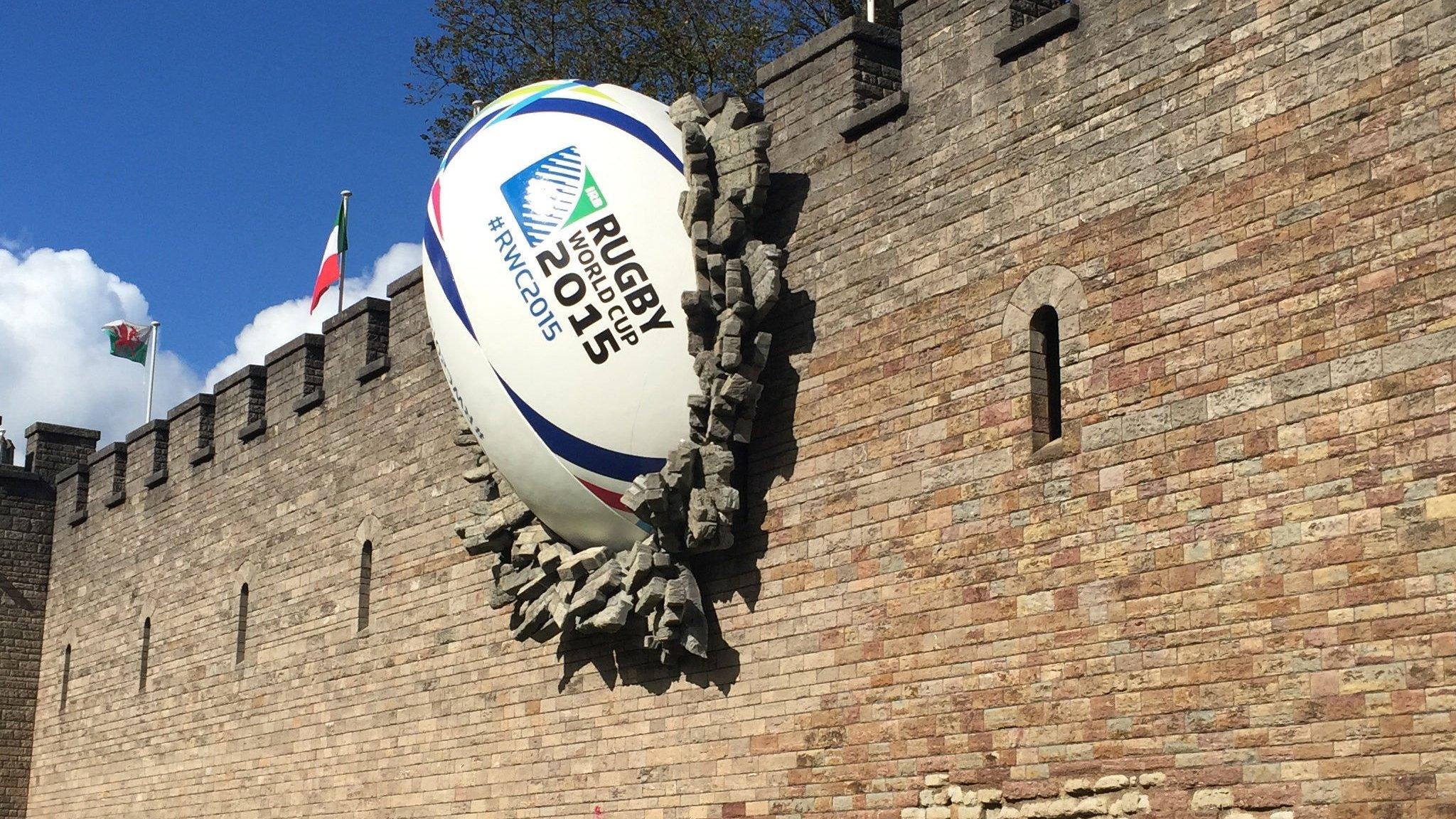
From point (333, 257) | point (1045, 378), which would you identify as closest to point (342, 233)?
point (333, 257)

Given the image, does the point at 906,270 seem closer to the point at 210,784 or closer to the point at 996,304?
the point at 996,304

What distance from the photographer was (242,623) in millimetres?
19328

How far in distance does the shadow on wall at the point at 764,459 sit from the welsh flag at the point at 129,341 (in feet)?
44.9

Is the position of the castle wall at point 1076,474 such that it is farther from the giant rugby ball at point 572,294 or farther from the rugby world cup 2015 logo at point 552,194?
the rugby world cup 2015 logo at point 552,194

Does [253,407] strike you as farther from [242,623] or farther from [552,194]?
[552,194]

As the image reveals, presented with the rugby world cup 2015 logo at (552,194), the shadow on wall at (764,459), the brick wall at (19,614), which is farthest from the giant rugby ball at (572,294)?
the brick wall at (19,614)

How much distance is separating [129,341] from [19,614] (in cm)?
357

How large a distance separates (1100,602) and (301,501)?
1025cm

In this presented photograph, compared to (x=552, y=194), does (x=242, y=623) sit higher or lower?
lower

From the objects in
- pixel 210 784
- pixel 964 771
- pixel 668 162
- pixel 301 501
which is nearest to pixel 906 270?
pixel 668 162

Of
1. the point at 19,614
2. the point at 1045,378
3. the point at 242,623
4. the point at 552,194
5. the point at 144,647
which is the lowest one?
the point at 1045,378

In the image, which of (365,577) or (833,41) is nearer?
(833,41)

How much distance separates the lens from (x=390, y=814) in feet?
53.0

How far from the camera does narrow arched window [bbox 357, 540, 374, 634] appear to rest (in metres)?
17.2
